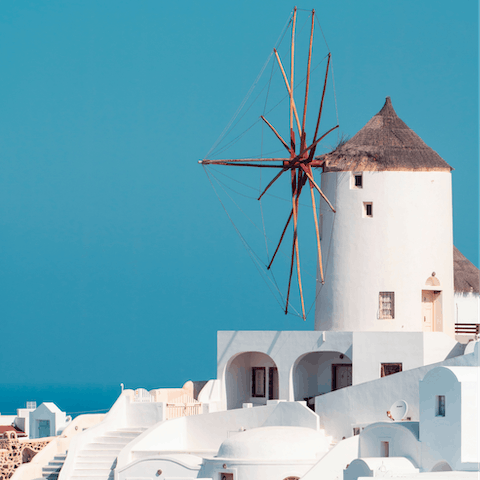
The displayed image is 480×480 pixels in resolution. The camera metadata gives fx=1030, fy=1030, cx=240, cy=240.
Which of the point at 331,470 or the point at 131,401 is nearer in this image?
the point at 331,470

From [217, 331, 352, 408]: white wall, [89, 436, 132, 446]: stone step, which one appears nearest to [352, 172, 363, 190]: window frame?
[217, 331, 352, 408]: white wall

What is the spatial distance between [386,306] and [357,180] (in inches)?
161

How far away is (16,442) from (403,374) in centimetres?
1184

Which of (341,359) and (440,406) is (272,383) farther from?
(440,406)

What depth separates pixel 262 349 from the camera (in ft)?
106

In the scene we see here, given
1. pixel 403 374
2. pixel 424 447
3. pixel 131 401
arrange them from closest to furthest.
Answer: pixel 424 447
pixel 403 374
pixel 131 401

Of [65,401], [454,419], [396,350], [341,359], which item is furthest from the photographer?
[65,401]

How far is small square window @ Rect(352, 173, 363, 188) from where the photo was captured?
32.4 meters

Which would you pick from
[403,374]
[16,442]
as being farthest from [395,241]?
[16,442]

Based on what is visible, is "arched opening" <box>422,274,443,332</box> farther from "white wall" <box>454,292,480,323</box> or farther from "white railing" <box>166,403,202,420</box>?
"white railing" <box>166,403,202,420</box>

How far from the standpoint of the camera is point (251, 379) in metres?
34.4

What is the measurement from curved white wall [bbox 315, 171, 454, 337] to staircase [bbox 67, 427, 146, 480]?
23.3ft

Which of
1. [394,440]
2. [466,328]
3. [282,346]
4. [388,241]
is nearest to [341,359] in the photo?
[282,346]

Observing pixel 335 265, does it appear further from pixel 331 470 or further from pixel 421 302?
pixel 331 470
